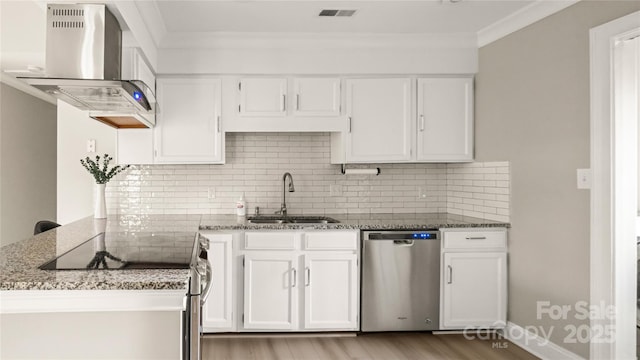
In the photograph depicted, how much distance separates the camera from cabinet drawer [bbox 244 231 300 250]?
3.97m

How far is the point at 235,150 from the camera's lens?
466 centimetres

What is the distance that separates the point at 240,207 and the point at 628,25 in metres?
3.04

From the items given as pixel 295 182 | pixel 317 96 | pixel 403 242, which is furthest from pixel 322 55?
pixel 403 242

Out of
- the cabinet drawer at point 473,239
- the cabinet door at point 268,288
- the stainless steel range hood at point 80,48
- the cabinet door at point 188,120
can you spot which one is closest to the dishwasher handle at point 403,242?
the cabinet drawer at point 473,239

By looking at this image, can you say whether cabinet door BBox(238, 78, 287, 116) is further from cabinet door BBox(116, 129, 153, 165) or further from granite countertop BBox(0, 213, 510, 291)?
granite countertop BBox(0, 213, 510, 291)

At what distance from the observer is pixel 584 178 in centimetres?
319

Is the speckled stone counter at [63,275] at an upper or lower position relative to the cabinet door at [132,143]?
lower

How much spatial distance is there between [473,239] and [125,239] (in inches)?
100

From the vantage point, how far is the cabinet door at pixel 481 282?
13.3 ft

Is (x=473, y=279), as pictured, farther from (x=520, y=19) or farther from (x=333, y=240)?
(x=520, y=19)

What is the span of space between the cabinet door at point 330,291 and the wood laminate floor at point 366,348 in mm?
141

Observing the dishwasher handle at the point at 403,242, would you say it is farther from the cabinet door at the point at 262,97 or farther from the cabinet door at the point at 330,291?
the cabinet door at the point at 262,97

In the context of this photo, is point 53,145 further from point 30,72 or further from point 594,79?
point 594,79

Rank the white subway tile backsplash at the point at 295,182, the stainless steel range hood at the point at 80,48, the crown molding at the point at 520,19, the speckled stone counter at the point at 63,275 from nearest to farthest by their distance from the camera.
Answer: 1. the speckled stone counter at the point at 63,275
2. the stainless steel range hood at the point at 80,48
3. the crown molding at the point at 520,19
4. the white subway tile backsplash at the point at 295,182
